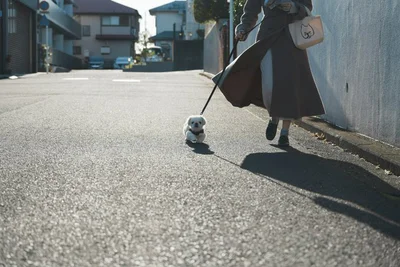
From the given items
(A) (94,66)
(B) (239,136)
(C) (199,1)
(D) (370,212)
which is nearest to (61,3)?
(A) (94,66)

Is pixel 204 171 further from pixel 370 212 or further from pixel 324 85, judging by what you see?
pixel 324 85

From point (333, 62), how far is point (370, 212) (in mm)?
4258

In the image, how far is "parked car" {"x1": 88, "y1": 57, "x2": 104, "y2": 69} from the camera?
2512 inches

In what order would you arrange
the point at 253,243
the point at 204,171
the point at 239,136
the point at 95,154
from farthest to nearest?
the point at 239,136
the point at 95,154
the point at 204,171
the point at 253,243

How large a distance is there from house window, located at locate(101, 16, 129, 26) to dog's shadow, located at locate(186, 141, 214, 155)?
6567 cm

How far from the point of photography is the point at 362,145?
18.1 ft

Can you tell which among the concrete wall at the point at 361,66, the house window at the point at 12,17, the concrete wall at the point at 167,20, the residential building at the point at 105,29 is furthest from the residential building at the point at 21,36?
the concrete wall at the point at 167,20

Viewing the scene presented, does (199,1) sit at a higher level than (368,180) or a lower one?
higher

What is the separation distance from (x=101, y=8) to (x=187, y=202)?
69.1 meters

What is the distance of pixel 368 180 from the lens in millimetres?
4449

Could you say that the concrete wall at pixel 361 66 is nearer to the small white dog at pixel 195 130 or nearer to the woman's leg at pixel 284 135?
the woman's leg at pixel 284 135

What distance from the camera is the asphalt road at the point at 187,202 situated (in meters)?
2.58

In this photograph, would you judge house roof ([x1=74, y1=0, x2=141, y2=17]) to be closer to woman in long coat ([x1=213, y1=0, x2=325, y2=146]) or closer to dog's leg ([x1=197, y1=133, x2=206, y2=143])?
woman in long coat ([x1=213, y1=0, x2=325, y2=146])

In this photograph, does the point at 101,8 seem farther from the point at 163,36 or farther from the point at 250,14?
the point at 250,14
